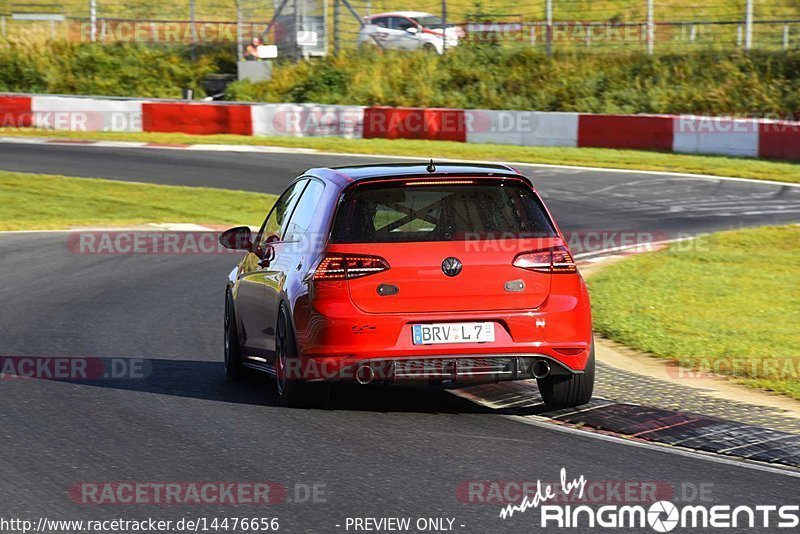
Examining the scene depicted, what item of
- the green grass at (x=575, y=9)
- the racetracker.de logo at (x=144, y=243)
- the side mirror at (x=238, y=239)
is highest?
the green grass at (x=575, y=9)

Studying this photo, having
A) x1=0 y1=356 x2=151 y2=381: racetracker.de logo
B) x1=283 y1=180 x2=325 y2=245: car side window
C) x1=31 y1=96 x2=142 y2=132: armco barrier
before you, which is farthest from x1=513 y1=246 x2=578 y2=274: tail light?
x1=31 y1=96 x2=142 y2=132: armco barrier

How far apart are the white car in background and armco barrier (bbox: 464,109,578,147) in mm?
7402

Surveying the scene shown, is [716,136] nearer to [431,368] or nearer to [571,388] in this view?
[571,388]

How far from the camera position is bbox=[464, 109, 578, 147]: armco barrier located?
30.1 metres

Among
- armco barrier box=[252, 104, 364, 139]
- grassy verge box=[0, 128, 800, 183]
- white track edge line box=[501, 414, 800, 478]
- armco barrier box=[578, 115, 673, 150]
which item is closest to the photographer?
white track edge line box=[501, 414, 800, 478]

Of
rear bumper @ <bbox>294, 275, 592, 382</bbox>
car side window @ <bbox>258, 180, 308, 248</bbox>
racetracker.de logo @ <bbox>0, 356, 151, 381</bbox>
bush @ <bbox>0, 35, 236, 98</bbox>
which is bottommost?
racetracker.de logo @ <bbox>0, 356, 151, 381</bbox>

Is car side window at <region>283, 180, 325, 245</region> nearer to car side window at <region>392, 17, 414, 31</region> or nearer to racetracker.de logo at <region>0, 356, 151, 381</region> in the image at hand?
racetracker.de logo at <region>0, 356, 151, 381</region>

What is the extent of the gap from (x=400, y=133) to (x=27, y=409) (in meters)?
23.2

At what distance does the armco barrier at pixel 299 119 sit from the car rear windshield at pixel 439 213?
23.8 meters

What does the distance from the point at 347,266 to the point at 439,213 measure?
660 mm

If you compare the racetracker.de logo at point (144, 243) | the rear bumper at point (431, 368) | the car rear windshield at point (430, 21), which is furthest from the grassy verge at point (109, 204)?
the car rear windshield at point (430, 21)

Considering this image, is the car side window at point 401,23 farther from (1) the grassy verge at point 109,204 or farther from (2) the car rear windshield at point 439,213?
(2) the car rear windshield at point 439,213

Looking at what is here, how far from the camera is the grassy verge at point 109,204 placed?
68.8 feet

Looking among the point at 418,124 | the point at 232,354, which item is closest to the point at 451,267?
the point at 232,354
